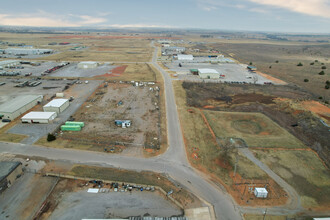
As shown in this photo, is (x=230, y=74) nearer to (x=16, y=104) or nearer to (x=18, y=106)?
(x=18, y=106)

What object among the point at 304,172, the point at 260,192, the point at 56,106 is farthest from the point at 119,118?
the point at 304,172

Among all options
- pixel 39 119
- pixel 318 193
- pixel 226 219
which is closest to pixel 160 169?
pixel 226 219

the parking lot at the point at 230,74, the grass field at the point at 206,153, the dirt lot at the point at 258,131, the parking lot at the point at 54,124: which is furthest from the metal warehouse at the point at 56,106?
the parking lot at the point at 230,74

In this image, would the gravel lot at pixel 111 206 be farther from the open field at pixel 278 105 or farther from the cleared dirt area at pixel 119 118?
the open field at pixel 278 105

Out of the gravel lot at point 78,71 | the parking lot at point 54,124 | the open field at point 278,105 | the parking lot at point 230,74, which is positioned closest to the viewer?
the parking lot at point 54,124

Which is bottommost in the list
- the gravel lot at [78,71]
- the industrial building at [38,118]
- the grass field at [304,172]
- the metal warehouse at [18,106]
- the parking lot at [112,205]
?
the parking lot at [112,205]

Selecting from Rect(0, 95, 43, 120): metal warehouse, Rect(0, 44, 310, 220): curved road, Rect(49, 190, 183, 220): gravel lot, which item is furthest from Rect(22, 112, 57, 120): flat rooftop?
Rect(49, 190, 183, 220): gravel lot
